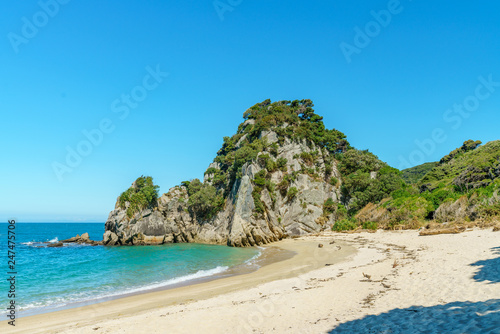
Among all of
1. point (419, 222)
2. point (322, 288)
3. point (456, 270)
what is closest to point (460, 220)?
point (419, 222)

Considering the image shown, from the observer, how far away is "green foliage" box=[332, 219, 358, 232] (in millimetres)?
39594

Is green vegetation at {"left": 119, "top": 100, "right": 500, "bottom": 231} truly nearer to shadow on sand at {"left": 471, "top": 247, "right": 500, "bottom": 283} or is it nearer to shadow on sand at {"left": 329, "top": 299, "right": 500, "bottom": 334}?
shadow on sand at {"left": 471, "top": 247, "right": 500, "bottom": 283}

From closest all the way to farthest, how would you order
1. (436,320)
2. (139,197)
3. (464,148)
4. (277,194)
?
(436,320) < (277,194) < (139,197) < (464,148)

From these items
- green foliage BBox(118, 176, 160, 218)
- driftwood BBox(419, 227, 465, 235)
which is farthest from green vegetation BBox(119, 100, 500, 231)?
driftwood BBox(419, 227, 465, 235)

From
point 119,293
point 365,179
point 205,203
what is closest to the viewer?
point 119,293

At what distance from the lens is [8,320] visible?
11.5 meters

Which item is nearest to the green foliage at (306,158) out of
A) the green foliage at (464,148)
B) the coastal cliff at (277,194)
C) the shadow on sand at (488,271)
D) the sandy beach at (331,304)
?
the coastal cliff at (277,194)

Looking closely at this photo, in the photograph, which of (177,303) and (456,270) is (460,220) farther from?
(177,303)

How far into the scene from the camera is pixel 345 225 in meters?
40.4

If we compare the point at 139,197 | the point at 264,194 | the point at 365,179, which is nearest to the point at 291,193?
the point at 264,194

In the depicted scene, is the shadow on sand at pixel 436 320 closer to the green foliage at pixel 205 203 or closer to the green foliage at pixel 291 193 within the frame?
the green foliage at pixel 291 193

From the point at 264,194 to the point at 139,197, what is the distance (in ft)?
76.4

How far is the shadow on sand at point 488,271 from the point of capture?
8.78 meters

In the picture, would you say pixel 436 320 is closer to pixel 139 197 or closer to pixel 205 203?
pixel 205 203
